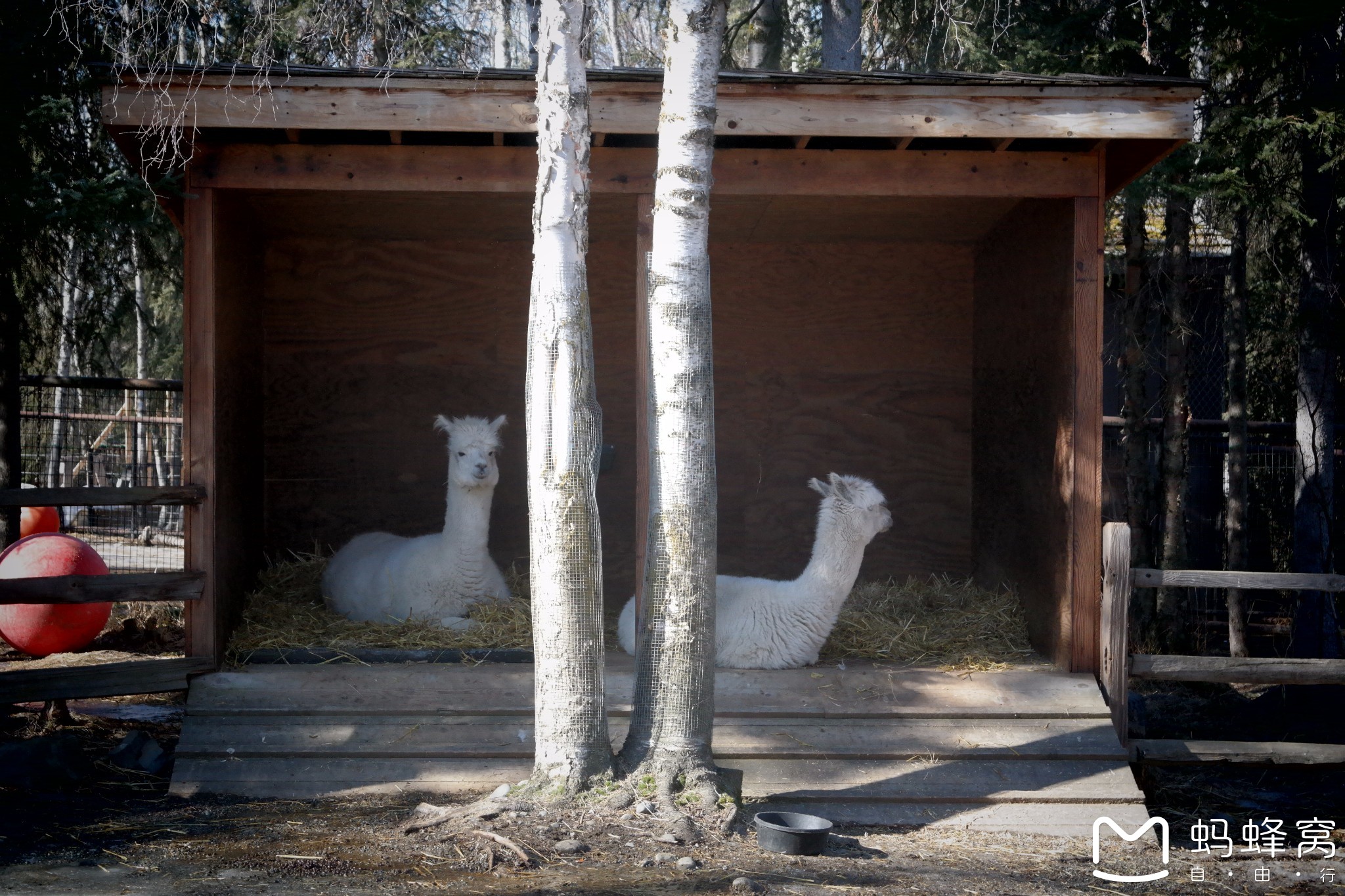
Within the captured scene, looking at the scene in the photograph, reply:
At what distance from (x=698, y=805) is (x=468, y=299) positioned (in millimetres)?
4809

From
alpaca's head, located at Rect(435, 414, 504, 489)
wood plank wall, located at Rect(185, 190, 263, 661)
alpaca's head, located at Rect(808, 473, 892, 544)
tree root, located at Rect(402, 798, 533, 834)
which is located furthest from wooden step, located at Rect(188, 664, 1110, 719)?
alpaca's head, located at Rect(435, 414, 504, 489)

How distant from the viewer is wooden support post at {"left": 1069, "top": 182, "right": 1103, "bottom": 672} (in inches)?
235

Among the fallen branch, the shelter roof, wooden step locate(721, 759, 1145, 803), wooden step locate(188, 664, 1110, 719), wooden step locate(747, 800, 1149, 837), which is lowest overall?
wooden step locate(747, 800, 1149, 837)

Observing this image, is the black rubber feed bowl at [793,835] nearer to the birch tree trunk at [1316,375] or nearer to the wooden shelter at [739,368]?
the wooden shelter at [739,368]

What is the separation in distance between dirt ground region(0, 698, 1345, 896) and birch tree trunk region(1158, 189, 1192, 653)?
4.23 meters

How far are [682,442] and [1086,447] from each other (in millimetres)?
2442

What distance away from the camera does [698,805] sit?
4.63 meters

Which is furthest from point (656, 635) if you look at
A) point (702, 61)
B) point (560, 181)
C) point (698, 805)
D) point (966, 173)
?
point (966, 173)

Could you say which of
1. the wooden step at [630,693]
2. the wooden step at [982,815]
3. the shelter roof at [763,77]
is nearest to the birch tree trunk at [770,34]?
the shelter roof at [763,77]

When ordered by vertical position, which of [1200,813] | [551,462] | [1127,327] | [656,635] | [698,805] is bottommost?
[1200,813]

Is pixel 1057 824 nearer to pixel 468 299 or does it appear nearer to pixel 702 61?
pixel 702 61

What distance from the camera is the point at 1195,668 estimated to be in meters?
5.73

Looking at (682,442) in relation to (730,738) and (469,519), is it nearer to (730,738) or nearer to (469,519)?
(730,738)

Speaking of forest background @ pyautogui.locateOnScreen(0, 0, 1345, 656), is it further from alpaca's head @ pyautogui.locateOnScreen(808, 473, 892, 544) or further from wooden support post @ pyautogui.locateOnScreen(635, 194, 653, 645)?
alpaca's head @ pyautogui.locateOnScreen(808, 473, 892, 544)
